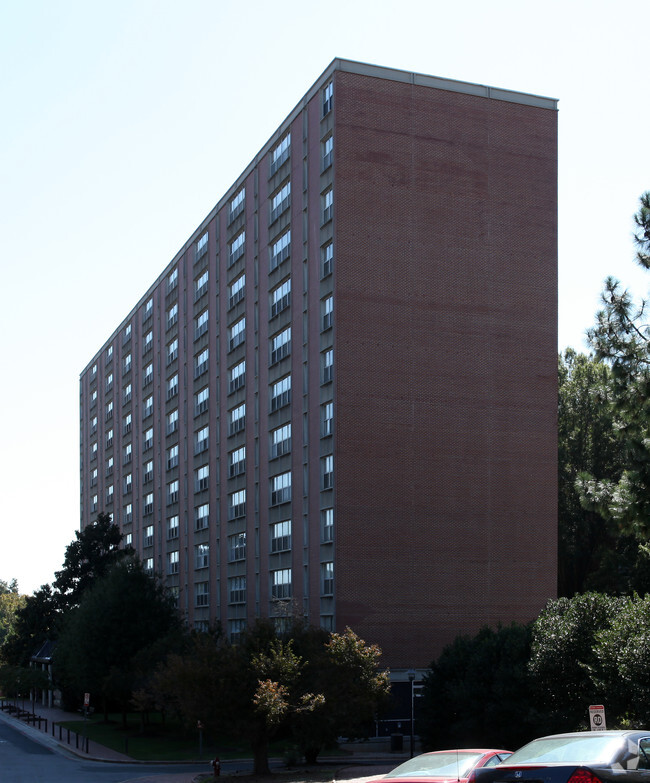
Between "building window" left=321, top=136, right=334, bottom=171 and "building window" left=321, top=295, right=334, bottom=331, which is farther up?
"building window" left=321, top=136, right=334, bottom=171

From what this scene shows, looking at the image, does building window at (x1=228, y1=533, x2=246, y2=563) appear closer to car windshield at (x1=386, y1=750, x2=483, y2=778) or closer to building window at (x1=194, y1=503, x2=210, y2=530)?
building window at (x1=194, y1=503, x2=210, y2=530)

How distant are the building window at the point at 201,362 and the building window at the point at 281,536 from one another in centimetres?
1679

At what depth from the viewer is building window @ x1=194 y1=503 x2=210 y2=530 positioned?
70344 millimetres

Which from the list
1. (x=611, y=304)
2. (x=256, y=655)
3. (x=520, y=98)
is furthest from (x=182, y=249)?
(x=611, y=304)

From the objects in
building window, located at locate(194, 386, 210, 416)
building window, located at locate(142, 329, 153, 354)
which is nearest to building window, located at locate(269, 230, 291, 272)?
building window, located at locate(194, 386, 210, 416)

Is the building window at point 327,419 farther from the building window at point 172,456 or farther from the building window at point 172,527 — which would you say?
the building window at point 172,527

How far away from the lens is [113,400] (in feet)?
326

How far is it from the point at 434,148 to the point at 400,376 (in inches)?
473

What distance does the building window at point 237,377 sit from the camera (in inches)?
2520

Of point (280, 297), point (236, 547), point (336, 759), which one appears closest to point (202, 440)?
point (236, 547)

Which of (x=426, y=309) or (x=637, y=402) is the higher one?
(x=426, y=309)

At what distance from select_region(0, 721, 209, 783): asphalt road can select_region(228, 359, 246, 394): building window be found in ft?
76.9

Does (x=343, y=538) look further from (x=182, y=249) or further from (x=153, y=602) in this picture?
(x=182, y=249)

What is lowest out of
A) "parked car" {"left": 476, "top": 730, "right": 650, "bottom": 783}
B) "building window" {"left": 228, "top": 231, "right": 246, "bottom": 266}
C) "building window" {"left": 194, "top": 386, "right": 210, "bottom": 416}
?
"parked car" {"left": 476, "top": 730, "right": 650, "bottom": 783}
